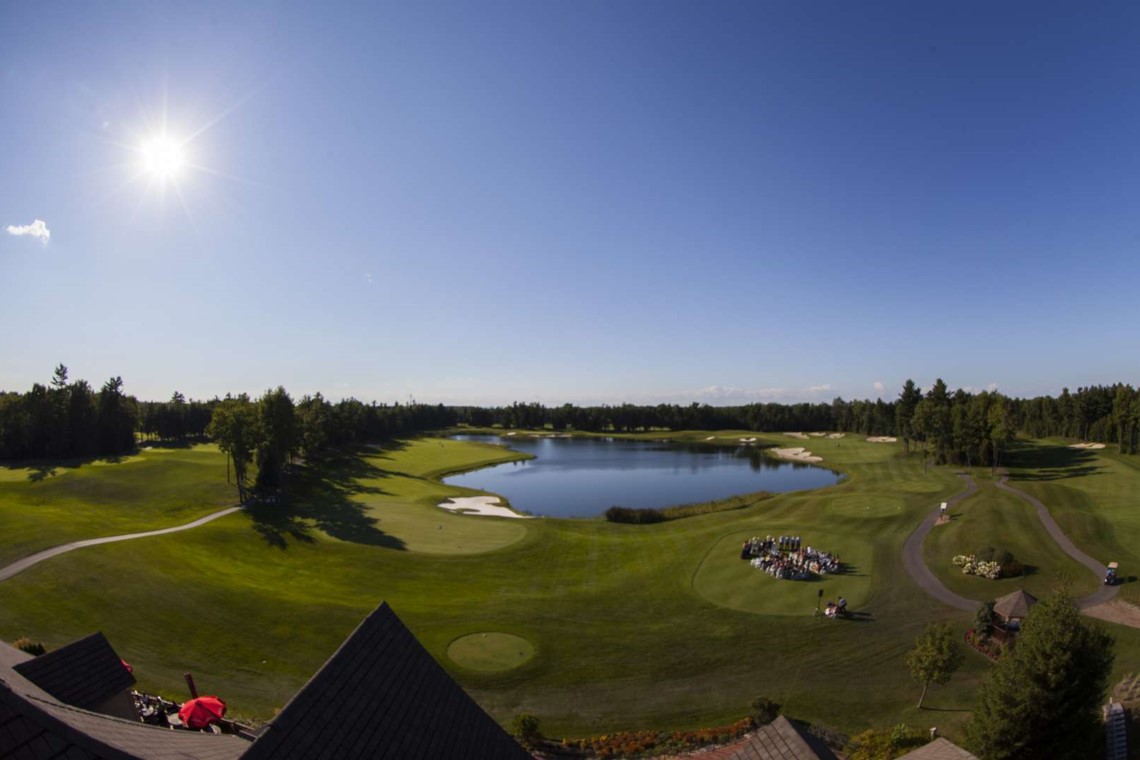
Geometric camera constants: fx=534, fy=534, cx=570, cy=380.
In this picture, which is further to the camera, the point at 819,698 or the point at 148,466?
the point at 148,466

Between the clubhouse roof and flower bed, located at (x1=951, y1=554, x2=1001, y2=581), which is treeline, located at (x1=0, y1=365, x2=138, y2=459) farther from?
flower bed, located at (x1=951, y1=554, x2=1001, y2=581)

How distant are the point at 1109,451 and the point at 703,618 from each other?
8862 cm

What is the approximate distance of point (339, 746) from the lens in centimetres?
860

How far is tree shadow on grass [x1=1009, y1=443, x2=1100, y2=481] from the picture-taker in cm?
6475

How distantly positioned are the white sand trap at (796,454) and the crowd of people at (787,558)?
235 feet

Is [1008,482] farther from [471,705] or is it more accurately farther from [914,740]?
[471,705]

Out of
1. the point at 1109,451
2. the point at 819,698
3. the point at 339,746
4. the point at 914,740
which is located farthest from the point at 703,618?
the point at 1109,451

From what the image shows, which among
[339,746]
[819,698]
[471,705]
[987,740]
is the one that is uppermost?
[339,746]

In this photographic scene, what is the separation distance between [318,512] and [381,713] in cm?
5144

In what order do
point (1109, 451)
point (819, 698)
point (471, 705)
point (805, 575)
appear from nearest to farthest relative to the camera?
point (471, 705) → point (819, 698) → point (805, 575) → point (1109, 451)

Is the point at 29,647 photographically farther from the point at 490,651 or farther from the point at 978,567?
the point at 978,567

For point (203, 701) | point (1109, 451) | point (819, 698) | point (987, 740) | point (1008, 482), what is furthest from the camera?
point (1109, 451)

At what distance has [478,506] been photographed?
63.9 meters

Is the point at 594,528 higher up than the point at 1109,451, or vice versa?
the point at 1109,451
